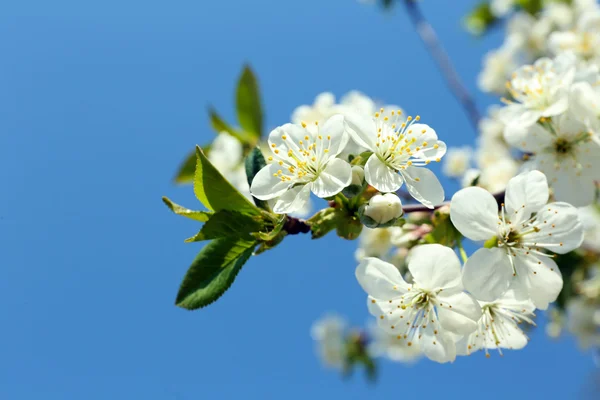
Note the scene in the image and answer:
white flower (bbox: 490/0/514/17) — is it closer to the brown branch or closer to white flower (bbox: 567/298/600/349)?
white flower (bbox: 567/298/600/349)

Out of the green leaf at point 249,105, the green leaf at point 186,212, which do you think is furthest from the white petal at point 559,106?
the green leaf at point 249,105

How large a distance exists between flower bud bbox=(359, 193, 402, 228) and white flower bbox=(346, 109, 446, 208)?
25 mm

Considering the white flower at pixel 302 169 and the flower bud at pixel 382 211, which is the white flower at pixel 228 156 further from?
the flower bud at pixel 382 211

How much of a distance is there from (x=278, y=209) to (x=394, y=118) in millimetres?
495

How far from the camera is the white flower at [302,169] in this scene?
47.3 inches

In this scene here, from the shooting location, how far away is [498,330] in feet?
4.60

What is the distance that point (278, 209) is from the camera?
1.21 meters

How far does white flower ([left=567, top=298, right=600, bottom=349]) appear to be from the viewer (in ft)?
9.98

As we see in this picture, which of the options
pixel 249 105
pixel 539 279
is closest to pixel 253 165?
pixel 539 279

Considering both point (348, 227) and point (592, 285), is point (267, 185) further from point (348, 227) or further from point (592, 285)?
point (592, 285)

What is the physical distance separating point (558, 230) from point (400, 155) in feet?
1.54

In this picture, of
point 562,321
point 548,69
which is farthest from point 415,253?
point 562,321

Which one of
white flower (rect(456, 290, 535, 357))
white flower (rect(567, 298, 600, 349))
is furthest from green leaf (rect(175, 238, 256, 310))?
white flower (rect(567, 298, 600, 349))

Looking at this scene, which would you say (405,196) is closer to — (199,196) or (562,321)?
(199,196)
